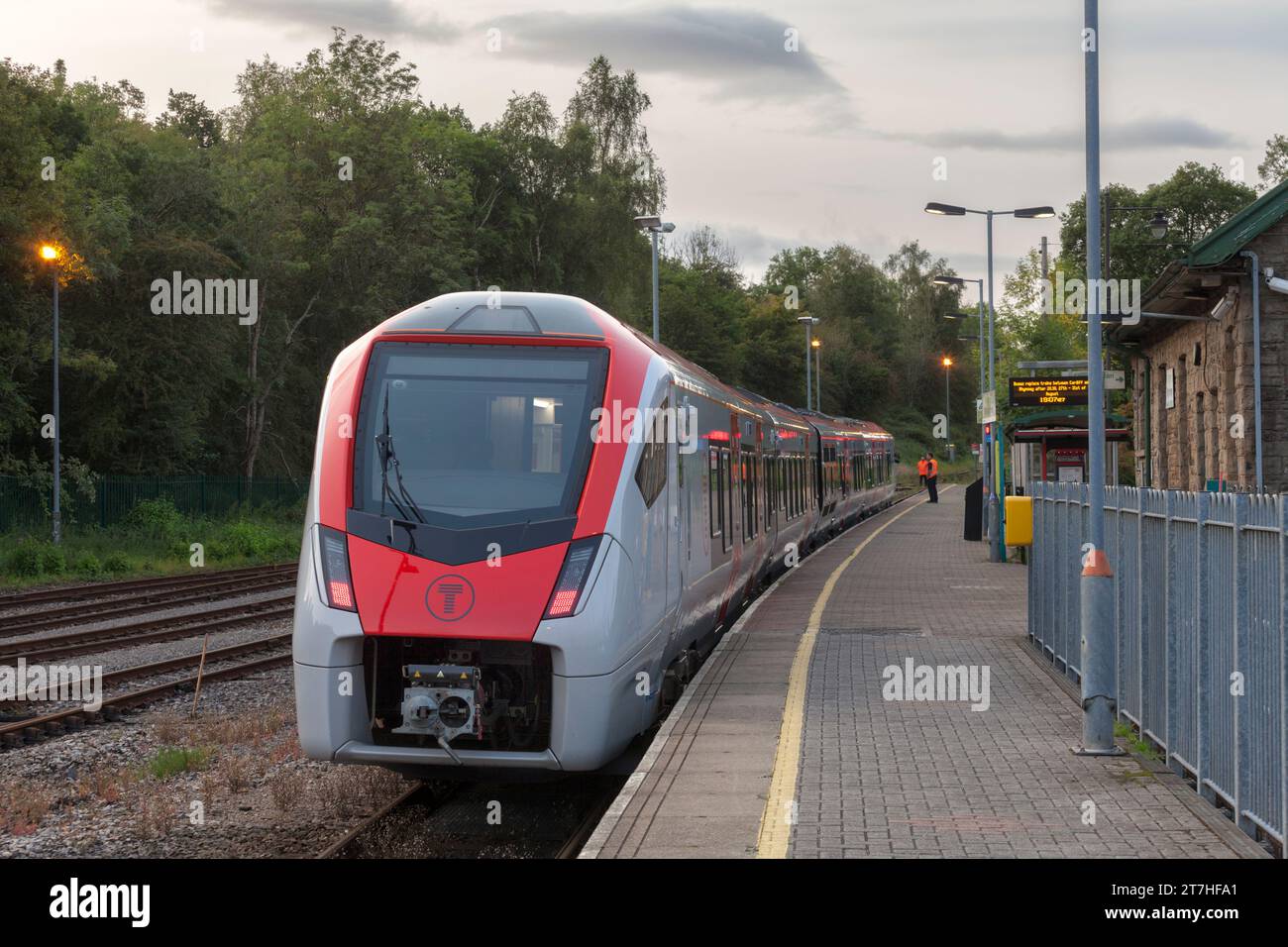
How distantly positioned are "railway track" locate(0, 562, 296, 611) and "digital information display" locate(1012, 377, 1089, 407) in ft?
50.5

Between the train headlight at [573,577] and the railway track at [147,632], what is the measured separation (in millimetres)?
10283

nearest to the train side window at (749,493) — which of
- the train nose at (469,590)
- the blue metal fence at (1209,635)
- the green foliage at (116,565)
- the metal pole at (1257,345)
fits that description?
the blue metal fence at (1209,635)

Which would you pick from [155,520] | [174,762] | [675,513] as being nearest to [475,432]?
[675,513]

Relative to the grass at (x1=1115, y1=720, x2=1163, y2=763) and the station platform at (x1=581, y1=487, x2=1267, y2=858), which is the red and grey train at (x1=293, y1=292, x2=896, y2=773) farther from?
the grass at (x1=1115, y1=720, x2=1163, y2=763)

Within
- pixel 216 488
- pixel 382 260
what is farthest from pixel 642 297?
pixel 216 488

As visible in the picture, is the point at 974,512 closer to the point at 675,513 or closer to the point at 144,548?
the point at 144,548

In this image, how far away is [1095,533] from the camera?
10.3 meters

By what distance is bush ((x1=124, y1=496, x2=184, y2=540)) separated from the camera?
36.7 meters

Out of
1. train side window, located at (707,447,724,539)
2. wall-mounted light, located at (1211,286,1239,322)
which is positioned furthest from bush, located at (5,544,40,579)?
wall-mounted light, located at (1211,286,1239,322)

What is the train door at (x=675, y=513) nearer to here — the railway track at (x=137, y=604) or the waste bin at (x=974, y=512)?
the railway track at (x=137, y=604)
